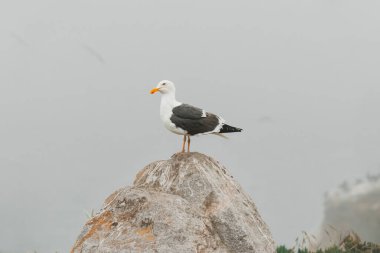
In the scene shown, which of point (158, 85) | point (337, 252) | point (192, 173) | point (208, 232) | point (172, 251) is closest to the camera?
point (172, 251)

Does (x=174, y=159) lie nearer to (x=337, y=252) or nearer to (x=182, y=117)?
(x=182, y=117)

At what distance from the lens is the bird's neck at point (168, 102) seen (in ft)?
35.6

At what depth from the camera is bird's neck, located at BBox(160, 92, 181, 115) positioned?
35.6ft

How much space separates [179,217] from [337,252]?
777cm

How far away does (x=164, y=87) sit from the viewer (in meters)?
10.9

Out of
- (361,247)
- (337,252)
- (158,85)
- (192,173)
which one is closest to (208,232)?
(192,173)

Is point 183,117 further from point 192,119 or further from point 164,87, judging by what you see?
point 164,87

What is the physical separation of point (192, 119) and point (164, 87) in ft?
2.89

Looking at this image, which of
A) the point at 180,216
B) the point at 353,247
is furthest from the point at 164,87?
the point at 353,247

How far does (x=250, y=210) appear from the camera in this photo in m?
10.5

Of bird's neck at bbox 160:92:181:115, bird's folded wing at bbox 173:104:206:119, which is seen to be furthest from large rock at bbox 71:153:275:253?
bird's neck at bbox 160:92:181:115

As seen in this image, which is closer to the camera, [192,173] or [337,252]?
[192,173]

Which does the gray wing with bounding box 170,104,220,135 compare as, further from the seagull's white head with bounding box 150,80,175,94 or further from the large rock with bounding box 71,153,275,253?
the large rock with bounding box 71,153,275,253

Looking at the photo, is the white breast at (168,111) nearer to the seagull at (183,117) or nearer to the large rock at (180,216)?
the seagull at (183,117)
